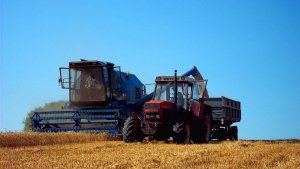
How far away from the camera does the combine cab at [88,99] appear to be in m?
20.9

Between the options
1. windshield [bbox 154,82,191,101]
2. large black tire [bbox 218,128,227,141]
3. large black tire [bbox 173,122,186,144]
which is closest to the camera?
large black tire [bbox 173,122,186,144]

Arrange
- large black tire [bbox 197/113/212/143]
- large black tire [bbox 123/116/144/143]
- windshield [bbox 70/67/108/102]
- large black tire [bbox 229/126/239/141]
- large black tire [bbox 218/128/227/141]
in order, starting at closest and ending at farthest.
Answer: large black tire [bbox 123/116/144/143] → large black tire [bbox 197/113/212/143] → large black tire [bbox 218/128/227/141] → windshield [bbox 70/67/108/102] → large black tire [bbox 229/126/239/141]

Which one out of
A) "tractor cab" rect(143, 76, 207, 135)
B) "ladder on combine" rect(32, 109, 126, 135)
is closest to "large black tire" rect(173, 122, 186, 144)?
"tractor cab" rect(143, 76, 207, 135)

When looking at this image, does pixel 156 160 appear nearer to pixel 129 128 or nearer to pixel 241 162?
pixel 241 162

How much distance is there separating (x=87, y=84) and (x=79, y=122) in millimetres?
2365

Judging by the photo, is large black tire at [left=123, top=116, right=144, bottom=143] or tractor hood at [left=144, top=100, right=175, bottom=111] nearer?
tractor hood at [left=144, top=100, right=175, bottom=111]

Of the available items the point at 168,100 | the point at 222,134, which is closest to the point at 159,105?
the point at 168,100

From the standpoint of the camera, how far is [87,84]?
22.4 metres

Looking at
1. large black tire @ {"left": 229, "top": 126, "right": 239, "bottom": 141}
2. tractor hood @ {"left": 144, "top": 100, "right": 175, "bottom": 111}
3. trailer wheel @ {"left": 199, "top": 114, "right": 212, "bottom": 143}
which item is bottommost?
large black tire @ {"left": 229, "top": 126, "right": 239, "bottom": 141}

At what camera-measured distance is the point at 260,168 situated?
25.5ft

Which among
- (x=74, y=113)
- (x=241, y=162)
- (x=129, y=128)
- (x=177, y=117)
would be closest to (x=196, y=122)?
(x=177, y=117)

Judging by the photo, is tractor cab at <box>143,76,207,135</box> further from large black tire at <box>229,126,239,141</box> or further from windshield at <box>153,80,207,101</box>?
large black tire at <box>229,126,239,141</box>

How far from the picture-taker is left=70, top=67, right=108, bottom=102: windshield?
875 inches

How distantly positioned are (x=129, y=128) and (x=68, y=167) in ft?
26.4
